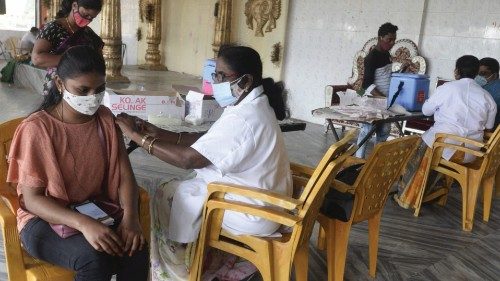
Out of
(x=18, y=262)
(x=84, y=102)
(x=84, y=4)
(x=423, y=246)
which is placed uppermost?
(x=84, y=4)

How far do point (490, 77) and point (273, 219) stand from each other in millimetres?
2964

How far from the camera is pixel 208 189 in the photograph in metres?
1.69

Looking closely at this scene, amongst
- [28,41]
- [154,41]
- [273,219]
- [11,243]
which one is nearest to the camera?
[11,243]

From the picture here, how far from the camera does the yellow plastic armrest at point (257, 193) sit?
1.59 m

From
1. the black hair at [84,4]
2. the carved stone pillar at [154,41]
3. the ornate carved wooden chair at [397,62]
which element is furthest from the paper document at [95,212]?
the carved stone pillar at [154,41]

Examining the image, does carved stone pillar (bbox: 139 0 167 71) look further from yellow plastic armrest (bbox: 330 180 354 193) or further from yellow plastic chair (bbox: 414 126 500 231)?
Result: yellow plastic armrest (bbox: 330 180 354 193)

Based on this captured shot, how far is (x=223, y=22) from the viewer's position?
8102 millimetres

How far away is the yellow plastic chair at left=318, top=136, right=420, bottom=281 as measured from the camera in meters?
2.00

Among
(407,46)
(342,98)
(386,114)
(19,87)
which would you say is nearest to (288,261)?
(386,114)

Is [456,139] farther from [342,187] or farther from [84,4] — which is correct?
[84,4]

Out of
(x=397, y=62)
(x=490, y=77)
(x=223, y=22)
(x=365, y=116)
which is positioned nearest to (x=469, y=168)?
(x=365, y=116)

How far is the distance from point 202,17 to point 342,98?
628 cm

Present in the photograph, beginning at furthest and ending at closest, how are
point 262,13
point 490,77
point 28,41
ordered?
point 28,41, point 262,13, point 490,77

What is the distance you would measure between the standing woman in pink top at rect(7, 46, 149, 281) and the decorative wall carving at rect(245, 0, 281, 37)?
551 centimetres
